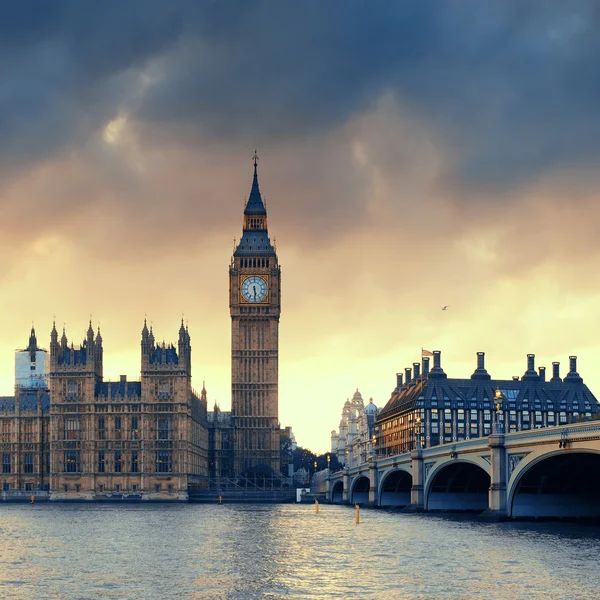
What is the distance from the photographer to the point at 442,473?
428 feet

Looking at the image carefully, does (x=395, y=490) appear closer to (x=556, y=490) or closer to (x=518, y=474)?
(x=556, y=490)

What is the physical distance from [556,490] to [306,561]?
1459 inches

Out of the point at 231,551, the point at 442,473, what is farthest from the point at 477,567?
the point at 442,473

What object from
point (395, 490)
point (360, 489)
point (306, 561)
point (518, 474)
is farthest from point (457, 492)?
point (360, 489)

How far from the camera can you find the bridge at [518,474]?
90438 mm

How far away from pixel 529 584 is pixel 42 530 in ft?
191

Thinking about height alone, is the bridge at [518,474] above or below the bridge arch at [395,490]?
above

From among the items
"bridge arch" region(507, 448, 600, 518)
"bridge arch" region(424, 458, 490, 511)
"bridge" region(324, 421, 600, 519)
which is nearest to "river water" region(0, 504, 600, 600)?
"bridge arch" region(507, 448, 600, 518)

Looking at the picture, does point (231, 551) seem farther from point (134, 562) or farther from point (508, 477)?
point (508, 477)

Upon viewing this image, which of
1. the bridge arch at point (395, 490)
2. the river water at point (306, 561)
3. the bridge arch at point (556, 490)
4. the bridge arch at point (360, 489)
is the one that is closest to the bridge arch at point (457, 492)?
the river water at point (306, 561)

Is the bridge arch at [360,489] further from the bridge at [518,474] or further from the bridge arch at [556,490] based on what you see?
the bridge arch at [556,490]

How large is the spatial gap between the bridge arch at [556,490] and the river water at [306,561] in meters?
3.66

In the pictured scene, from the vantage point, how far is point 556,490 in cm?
10281

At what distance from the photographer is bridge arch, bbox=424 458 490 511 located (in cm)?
13212
